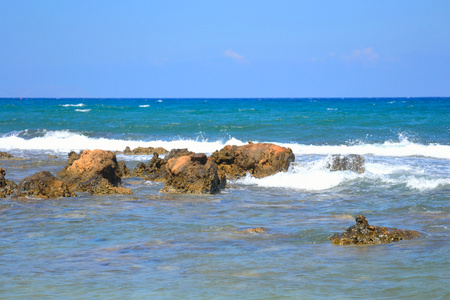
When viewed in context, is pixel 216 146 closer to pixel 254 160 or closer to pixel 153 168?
pixel 153 168

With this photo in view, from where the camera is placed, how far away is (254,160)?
13.4m

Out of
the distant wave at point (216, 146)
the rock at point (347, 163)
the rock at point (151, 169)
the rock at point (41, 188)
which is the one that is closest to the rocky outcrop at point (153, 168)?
the rock at point (151, 169)

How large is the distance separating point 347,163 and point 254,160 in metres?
2.39

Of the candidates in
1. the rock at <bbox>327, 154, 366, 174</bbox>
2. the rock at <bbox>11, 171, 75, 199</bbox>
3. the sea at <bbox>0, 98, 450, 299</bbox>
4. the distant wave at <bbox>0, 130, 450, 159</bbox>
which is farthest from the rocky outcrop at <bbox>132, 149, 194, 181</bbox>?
the distant wave at <bbox>0, 130, 450, 159</bbox>

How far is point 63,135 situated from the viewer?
2872 centimetres

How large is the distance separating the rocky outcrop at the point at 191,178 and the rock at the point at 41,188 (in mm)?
2071

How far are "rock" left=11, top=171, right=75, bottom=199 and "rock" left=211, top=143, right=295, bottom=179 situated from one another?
177 inches

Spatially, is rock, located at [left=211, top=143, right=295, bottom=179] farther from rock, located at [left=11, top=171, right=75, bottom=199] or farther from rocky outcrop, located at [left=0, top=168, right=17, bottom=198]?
rocky outcrop, located at [left=0, top=168, right=17, bottom=198]

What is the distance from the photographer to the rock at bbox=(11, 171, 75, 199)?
10.0m

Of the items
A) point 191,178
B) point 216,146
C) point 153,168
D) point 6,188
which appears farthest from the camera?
point 216,146

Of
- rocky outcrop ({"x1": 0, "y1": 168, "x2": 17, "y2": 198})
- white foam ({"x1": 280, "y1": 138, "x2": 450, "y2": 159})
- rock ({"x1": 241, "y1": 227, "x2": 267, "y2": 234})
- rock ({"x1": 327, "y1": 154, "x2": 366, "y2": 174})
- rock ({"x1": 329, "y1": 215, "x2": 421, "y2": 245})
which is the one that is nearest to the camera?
rock ({"x1": 329, "y1": 215, "x2": 421, "y2": 245})

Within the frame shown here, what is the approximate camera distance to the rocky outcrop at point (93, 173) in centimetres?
1090

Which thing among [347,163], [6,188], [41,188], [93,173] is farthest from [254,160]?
[6,188]

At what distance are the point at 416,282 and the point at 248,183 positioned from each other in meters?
7.49
